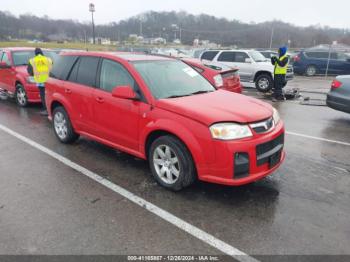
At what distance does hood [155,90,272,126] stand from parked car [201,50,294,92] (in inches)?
334

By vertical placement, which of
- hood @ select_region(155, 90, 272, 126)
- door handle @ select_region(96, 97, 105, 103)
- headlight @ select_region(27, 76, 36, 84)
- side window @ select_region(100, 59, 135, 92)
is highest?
side window @ select_region(100, 59, 135, 92)

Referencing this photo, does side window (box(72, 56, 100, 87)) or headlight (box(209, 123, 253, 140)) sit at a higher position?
side window (box(72, 56, 100, 87))

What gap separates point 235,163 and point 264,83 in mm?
9648

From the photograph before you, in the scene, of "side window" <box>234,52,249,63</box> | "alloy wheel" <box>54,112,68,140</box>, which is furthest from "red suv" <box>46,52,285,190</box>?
"side window" <box>234,52,249,63</box>

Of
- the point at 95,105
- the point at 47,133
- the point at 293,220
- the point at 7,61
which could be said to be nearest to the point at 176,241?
the point at 293,220

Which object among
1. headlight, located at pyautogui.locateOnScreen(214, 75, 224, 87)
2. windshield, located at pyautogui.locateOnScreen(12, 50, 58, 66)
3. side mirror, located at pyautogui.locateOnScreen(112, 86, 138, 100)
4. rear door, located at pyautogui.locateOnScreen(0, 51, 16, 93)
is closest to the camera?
Result: side mirror, located at pyautogui.locateOnScreen(112, 86, 138, 100)

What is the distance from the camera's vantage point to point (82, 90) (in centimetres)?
494

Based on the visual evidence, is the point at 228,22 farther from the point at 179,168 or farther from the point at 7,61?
the point at 179,168

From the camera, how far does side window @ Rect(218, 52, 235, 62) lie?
13117 mm

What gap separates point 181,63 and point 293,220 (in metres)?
2.99

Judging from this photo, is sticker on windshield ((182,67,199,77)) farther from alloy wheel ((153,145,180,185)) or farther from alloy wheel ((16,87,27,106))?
alloy wheel ((16,87,27,106))

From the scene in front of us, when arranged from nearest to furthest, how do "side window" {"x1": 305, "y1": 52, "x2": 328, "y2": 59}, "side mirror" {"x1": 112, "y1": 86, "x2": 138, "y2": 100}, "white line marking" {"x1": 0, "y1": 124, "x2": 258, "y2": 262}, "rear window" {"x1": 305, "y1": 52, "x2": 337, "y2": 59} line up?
"white line marking" {"x1": 0, "y1": 124, "x2": 258, "y2": 262}, "side mirror" {"x1": 112, "y1": 86, "x2": 138, "y2": 100}, "rear window" {"x1": 305, "y1": 52, "x2": 337, "y2": 59}, "side window" {"x1": 305, "y1": 52, "x2": 328, "y2": 59}

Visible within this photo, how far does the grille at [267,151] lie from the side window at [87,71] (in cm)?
277

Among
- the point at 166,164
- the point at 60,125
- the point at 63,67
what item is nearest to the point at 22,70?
the point at 63,67
